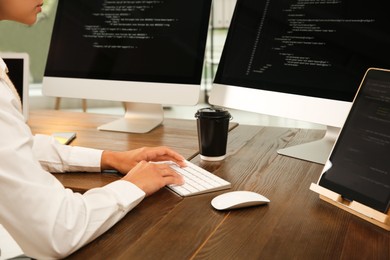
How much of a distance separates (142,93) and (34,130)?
1.33 ft

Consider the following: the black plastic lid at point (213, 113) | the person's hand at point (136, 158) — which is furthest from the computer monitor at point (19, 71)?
the black plastic lid at point (213, 113)

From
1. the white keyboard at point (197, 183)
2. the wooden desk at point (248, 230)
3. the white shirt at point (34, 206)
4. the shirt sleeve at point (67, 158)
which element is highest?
the white shirt at point (34, 206)

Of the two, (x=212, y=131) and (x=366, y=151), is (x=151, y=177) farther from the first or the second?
(x=366, y=151)

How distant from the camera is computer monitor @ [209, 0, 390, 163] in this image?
1099mm

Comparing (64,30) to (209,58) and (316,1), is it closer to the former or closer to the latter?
(316,1)

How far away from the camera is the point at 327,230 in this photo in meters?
0.80

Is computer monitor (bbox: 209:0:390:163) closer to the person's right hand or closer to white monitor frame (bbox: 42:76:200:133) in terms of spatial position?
white monitor frame (bbox: 42:76:200:133)

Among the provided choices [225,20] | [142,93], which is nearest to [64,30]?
[142,93]

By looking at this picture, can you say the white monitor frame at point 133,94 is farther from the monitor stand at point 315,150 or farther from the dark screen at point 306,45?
the monitor stand at point 315,150

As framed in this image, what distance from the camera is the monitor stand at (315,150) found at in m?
1.21

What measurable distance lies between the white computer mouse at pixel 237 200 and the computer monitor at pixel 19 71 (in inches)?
40.0

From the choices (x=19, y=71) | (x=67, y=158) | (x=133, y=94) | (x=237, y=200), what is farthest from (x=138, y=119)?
(x=237, y=200)

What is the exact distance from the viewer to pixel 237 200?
883 millimetres

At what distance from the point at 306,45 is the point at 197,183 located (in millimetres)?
477
